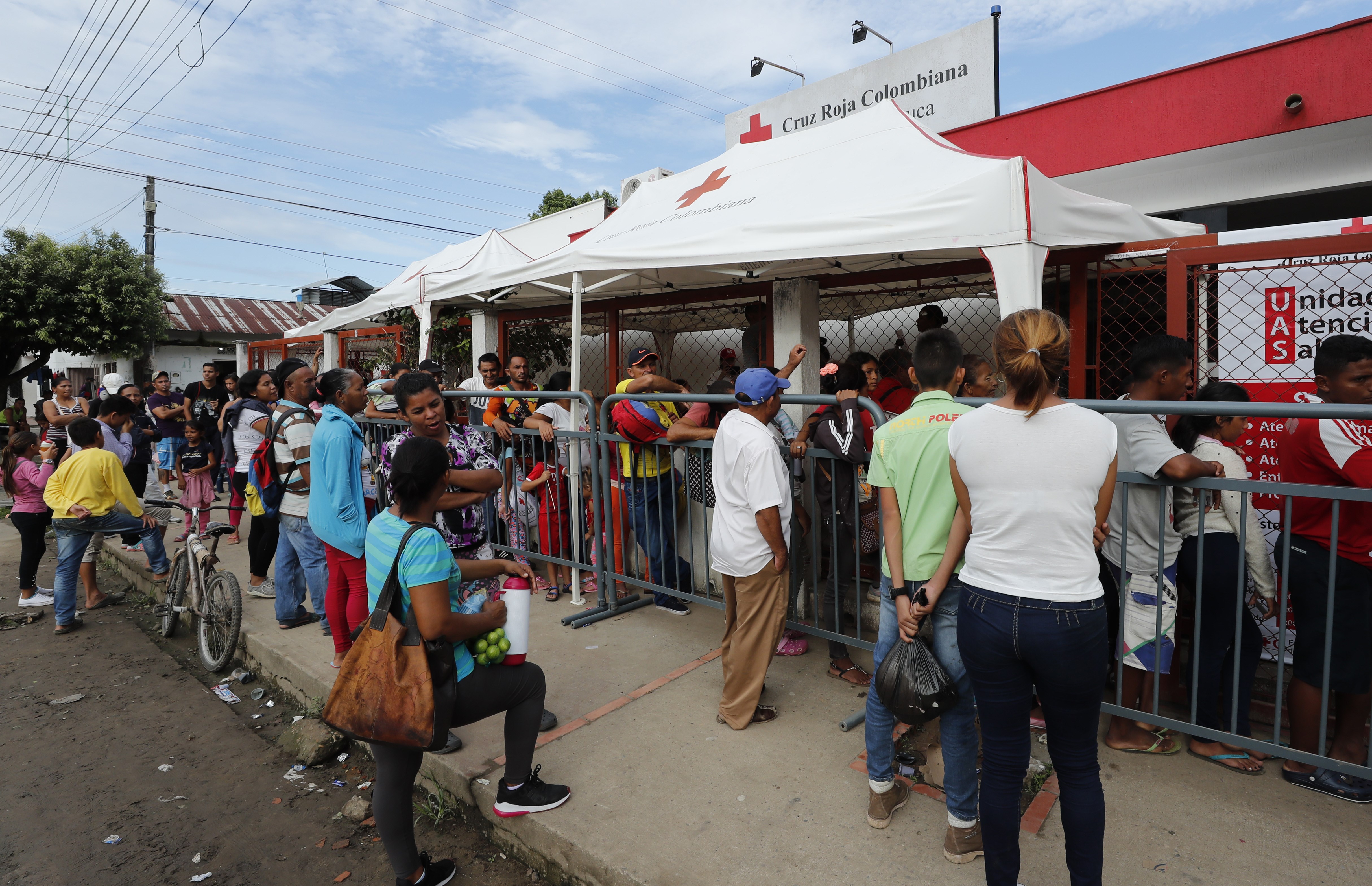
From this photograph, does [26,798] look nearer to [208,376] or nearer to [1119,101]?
[208,376]

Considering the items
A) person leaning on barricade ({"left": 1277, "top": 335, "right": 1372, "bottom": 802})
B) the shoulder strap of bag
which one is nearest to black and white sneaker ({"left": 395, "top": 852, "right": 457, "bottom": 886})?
the shoulder strap of bag

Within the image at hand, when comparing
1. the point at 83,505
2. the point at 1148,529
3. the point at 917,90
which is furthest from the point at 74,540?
the point at 917,90

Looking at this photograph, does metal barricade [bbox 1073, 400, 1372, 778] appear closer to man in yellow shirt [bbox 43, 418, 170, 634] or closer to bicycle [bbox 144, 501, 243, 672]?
bicycle [bbox 144, 501, 243, 672]

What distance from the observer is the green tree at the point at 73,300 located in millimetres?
16672

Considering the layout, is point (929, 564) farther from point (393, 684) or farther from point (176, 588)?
point (176, 588)

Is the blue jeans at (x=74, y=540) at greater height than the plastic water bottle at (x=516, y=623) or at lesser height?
lesser

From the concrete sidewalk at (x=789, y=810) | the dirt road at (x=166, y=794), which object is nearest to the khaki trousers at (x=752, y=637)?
the concrete sidewalk at (x=789, y=810)

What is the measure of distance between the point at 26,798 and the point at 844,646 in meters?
4.10

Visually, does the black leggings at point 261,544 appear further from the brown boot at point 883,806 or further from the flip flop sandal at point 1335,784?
the flip flop sandal at point 1335,784

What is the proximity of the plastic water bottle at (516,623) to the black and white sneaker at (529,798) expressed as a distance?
50cm

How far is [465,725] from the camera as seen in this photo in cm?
259

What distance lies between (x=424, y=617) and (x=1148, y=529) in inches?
106

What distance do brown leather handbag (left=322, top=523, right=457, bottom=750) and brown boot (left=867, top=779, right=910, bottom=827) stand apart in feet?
4.98

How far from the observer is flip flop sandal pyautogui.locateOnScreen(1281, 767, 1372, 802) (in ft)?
8.67
